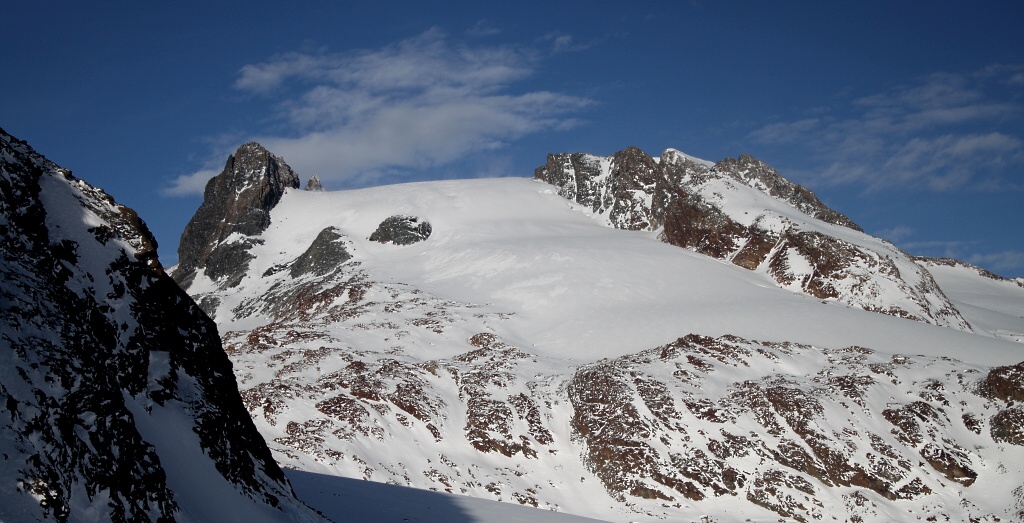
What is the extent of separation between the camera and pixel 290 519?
13508mm

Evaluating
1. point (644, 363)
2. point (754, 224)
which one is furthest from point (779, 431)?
point (754, 224)

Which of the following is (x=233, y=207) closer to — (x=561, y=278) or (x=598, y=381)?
(x=561, y=278)

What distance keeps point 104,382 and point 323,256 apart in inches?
3332

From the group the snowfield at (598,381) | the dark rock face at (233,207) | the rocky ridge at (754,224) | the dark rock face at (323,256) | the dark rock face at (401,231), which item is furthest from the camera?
the dark rock face at (233,207)

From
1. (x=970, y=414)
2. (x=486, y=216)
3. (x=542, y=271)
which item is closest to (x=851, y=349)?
(x=970, y=414)

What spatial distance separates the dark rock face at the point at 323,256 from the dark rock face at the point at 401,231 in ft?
15.9

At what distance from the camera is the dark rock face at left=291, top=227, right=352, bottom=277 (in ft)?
Answer: 296

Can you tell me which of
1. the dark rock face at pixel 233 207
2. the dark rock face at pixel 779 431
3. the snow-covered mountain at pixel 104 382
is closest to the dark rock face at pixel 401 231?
the dark rock face at pixel 233 207

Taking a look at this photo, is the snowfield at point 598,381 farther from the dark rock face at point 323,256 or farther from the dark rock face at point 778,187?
the dark rock face at point 778,187

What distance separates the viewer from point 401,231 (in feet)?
320

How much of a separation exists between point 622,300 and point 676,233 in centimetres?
2359

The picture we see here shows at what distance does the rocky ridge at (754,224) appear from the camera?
68.5m

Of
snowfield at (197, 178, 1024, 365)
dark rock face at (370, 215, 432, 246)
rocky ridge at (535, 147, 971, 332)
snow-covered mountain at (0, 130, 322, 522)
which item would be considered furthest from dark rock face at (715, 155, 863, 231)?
snow-covered mountain at (0, 130, 322, 522)

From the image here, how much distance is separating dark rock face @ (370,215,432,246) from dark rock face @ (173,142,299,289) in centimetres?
2024
